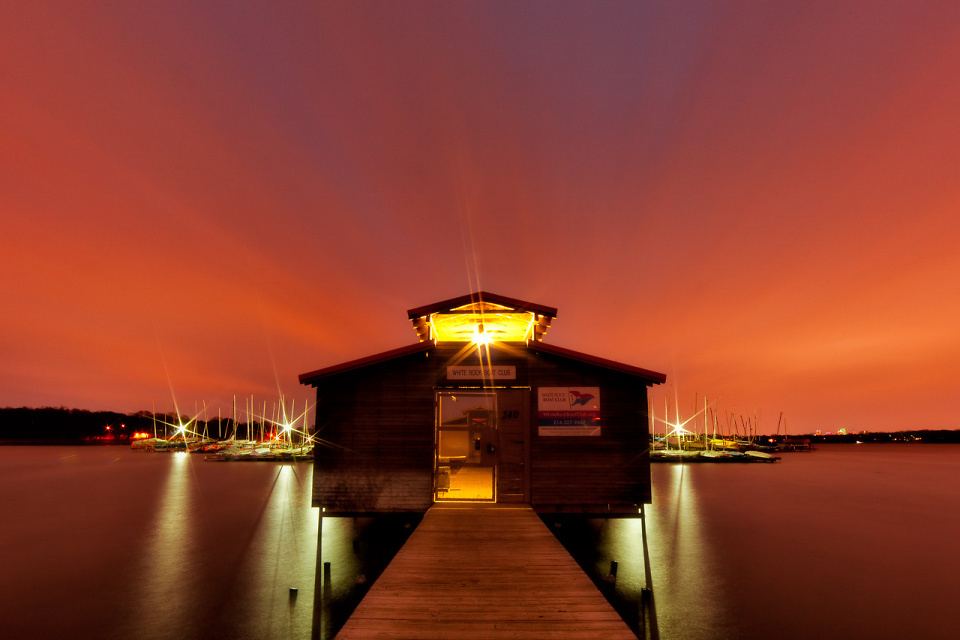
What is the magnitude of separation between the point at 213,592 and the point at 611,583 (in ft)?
42.7

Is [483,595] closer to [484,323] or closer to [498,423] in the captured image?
[498,423]

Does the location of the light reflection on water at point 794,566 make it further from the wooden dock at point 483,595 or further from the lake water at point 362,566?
the wooden dock at point 483,595

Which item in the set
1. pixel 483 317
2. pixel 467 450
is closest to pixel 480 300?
pixel 483 317

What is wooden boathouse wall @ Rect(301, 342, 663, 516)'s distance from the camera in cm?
1430

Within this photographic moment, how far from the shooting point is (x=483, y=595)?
7406 millimetres

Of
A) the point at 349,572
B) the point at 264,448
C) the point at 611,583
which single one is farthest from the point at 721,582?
the point at 264,448

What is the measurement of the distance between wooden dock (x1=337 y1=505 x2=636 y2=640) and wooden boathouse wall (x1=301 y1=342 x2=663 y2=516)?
3.41 meters

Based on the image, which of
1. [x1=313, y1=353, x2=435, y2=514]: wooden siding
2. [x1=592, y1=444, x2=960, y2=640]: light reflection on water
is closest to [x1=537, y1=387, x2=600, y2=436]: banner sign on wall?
[x1=313, y1=353, x2=435, y2=514]: wooden siding

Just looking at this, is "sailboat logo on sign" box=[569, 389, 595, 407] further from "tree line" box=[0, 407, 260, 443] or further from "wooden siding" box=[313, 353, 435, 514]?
"tree line" box=[0, 407, 260, 443]

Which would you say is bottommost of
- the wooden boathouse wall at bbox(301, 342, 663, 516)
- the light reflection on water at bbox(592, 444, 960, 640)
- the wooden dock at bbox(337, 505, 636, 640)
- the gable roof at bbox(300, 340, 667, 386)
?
the light reflection on water at bbox(592, 444, 960, 640)

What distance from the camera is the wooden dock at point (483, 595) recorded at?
627 cm

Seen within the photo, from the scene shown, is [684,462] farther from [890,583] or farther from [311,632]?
[311,632]

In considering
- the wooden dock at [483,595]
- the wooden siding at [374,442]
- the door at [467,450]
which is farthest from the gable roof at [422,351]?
the wooden dock at [483,595]

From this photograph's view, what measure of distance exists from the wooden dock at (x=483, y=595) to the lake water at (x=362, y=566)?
17.6ft
